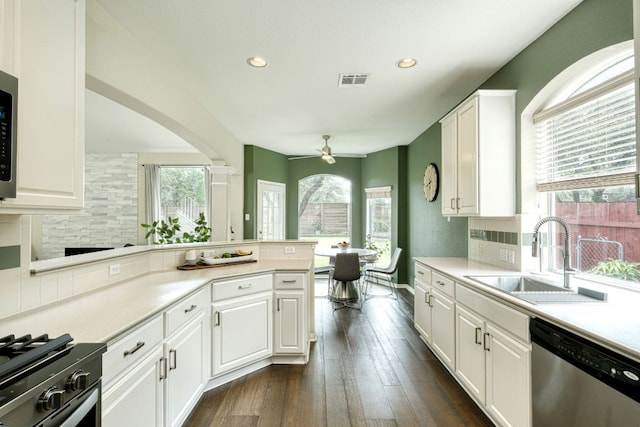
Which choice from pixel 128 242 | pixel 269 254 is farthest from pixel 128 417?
pixel 128 242

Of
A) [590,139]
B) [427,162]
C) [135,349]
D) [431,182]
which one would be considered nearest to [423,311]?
[590,139]

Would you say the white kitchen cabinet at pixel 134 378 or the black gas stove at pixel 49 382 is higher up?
the black gas stove at pixel 49 382

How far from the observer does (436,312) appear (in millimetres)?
2863

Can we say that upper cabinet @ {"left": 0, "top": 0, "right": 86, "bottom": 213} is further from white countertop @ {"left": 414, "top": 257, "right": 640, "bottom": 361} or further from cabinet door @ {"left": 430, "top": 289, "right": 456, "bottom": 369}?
cabinet door @ {"left": 430, "top": 289, "right": 456, "bottom": 369}

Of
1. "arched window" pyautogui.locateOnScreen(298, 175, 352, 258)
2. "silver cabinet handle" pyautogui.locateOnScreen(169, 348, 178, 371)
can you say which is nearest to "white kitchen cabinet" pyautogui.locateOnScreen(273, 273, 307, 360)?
"silver cabinet handle" pyautogui.locateOnScreen(169, 348, 178, 371)

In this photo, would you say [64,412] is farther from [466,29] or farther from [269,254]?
[466,29]

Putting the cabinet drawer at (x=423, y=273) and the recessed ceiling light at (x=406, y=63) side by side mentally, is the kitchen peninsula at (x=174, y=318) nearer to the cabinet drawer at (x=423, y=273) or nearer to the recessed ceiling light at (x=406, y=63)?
the cabinet drawer at (x=423, y=273)

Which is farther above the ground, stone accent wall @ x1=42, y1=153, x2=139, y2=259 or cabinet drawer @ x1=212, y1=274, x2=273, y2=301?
stone accent wall @ x1=42, y1=153, x2=139, y2=259

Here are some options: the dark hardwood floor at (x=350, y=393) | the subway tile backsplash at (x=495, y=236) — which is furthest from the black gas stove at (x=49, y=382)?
the subway tile backsplash at (x=495, y=236)

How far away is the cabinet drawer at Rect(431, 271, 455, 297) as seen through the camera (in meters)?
2.53

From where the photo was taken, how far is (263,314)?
2.73 metres

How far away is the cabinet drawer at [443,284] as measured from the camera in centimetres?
253

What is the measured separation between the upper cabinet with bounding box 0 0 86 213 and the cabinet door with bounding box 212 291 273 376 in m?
1.39

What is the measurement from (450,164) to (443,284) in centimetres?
124
